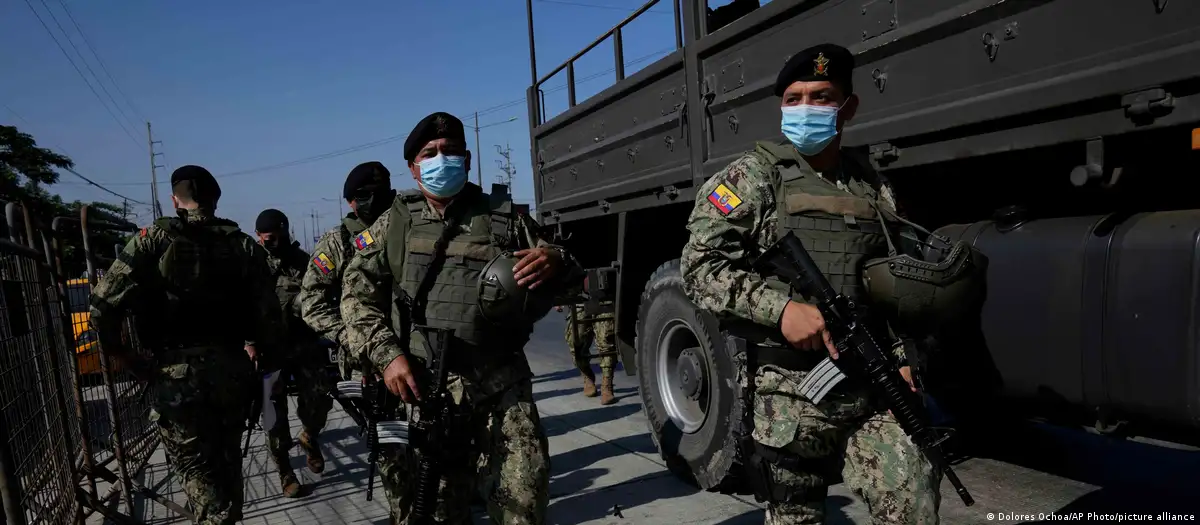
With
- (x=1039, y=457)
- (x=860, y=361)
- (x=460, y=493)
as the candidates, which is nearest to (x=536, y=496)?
(x=460, y=493)

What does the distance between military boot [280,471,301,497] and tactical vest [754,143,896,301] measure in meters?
3.48

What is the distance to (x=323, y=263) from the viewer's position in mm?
3881

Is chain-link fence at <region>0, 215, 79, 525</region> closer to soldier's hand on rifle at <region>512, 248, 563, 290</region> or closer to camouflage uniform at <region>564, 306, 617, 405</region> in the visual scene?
soldier's hand on rifle at <region>512, 248, 563, 290</region>

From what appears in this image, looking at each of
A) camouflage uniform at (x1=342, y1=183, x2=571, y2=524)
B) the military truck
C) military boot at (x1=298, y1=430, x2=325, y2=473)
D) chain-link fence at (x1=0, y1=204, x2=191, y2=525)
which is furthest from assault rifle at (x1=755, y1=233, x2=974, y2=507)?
military boot at (x1=298, y1=430, x2=325, y2=473)

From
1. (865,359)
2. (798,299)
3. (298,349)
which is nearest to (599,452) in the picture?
(298,349)

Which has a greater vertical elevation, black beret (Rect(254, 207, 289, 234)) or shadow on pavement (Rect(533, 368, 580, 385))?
black beret (Rect(254, 207, 289, 234))

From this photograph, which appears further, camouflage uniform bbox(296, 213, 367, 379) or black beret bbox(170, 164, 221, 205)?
camouflage uniform bbox(296, 213, 367, 379)

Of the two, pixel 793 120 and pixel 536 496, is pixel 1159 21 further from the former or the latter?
pixel 536 496

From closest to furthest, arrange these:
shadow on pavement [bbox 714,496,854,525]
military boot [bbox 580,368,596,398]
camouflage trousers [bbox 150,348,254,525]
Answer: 1. camouflage trousers [bbox 150,348,254,525]
2. shadow on pavement [bbox 714,496,854,525]
3. military boot [bbox 580,368,596,398]

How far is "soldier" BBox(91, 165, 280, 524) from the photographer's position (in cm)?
320

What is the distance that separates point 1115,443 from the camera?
4160 mm

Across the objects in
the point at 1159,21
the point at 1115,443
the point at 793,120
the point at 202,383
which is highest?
the point at 1159,21

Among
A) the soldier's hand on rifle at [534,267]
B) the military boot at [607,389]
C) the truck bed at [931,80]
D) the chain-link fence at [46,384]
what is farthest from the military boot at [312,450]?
the soldier's hand on rifle at [534,267]

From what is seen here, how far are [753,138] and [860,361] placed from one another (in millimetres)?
1640
